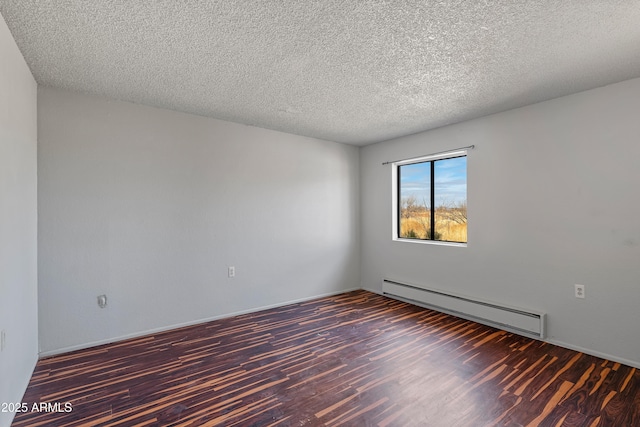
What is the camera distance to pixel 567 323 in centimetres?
275

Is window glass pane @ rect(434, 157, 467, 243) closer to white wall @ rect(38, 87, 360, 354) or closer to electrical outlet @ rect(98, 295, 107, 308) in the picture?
white wall @ rect(38, 87, 360, 354)

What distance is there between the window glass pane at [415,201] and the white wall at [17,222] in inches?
159

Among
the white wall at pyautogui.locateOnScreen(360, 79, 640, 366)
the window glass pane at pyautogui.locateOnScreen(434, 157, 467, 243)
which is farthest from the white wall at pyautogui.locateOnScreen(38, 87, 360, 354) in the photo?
the white wall at pyautogui.locateOnScreen(360, 79, 640, 366)

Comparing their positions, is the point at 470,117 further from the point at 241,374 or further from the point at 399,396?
the point at 241,374

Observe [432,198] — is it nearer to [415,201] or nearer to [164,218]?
[415,201]

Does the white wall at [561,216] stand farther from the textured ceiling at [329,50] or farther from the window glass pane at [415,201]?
the window glass pane at [415,201]

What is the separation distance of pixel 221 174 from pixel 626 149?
380 centimetres

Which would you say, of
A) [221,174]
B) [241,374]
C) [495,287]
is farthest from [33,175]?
[495,287]

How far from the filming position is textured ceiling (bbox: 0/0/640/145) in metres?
1.60

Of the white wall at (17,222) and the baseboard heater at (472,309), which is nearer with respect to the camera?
the white wall at (17,222)

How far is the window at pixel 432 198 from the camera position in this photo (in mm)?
3746

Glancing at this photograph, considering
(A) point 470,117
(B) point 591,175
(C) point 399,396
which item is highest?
(A) point 470,117

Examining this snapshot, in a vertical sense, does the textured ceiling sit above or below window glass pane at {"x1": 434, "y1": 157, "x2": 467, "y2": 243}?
above

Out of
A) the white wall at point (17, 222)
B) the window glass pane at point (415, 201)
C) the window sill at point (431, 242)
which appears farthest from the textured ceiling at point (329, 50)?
the window sill at point (431, 242)
